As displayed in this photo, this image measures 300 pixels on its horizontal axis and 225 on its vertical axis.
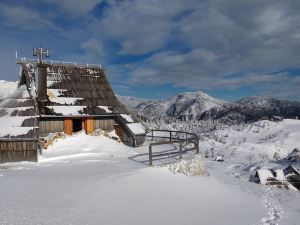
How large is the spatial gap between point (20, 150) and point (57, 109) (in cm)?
454

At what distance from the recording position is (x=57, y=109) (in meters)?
24.2

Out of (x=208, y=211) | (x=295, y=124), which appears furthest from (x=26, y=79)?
(x=295, y=124)

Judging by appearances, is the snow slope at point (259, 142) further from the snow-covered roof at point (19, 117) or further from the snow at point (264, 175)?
the snow-covered roof at point (19, 117)

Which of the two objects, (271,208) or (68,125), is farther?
(68,125)

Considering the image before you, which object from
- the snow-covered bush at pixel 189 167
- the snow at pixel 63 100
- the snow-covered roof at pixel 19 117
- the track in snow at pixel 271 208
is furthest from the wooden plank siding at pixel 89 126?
the track in snow at pixel 271 208

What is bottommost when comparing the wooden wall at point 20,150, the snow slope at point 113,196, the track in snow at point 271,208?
the track in snow at point 271,208

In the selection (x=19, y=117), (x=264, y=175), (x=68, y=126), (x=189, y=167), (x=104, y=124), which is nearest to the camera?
(x=189, y=167)

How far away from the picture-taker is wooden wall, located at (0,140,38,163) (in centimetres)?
2061

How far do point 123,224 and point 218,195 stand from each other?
7.05 meters

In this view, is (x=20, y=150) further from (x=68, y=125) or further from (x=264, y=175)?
(x=264, y=175)

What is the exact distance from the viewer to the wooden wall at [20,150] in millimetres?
20609

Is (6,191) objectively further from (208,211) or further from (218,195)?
(218,195)

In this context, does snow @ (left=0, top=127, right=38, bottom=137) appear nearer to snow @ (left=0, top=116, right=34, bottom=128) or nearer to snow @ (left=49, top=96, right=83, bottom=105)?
snow @ (left=0, top=116, right=34, bottom=128)

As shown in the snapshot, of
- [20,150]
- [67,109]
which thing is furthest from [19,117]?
[67,109]
